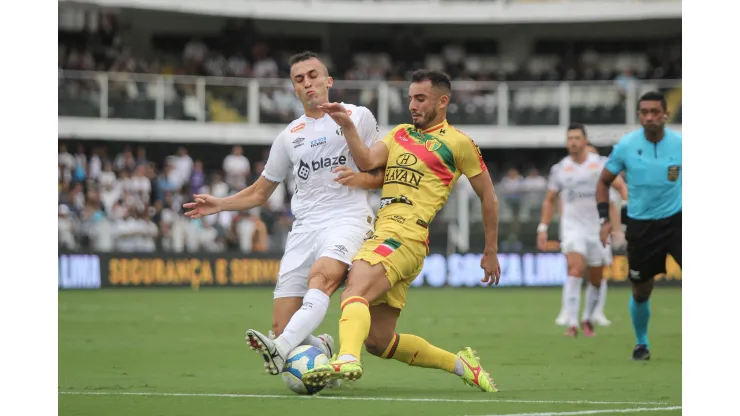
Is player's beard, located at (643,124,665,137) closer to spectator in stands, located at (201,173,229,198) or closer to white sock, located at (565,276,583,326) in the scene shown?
white sock, located at (565,276,583,326)

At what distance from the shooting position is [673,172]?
12.1 meters

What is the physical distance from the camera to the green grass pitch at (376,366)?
856cm

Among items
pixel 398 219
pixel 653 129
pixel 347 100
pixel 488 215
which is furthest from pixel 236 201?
pixel 347 100

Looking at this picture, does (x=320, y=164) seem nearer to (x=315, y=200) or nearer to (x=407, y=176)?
(x=315, y=200)

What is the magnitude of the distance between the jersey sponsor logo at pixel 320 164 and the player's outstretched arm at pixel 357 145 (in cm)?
30

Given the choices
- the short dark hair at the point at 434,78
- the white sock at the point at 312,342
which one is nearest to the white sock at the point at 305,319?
the white sock at the point at 312,342

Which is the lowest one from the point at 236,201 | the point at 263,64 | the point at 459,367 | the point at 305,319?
the point at 459,367

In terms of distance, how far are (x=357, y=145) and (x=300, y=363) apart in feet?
Result: 5.25

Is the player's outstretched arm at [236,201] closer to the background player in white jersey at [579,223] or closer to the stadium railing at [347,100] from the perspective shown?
the background player in white jersey at [579,223]

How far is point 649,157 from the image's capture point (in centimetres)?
1215

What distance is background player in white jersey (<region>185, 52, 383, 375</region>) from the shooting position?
30.1 feet
